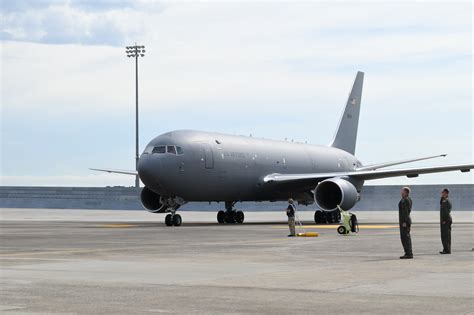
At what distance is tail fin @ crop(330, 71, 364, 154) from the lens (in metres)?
59.2

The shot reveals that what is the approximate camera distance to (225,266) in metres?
16.6

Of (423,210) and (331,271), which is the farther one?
(423,210)

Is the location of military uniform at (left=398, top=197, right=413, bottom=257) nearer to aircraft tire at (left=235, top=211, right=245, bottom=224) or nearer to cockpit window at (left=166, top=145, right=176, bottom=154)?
cockpit window at (left=166, top=145, right=176, bottom=154)

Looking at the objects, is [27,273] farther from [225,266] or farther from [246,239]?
[246,239]

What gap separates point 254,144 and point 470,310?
35370 millimetres

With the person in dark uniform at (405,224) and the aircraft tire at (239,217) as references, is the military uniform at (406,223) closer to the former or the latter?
the person in dark uniform at (405,224)

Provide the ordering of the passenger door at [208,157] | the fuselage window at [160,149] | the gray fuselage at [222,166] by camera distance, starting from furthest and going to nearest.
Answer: the passenger door at [208,157]
the fuselage window at [160,149]
the gray fuselage at [222,166]

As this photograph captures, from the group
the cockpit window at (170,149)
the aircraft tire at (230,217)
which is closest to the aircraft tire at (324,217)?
the aircraft tire at (230,217)

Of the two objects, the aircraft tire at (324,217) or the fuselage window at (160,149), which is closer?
the fuselage window at (160,149)

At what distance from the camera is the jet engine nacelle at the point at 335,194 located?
40875mm

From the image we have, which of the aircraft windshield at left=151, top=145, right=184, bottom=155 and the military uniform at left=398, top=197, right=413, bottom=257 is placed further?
the aircraft windshield at left=151, top=145, right=184, bottom=155

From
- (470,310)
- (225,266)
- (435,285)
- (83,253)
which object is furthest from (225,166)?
(470,310)

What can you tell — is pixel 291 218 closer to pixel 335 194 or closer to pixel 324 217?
pixel 335 194

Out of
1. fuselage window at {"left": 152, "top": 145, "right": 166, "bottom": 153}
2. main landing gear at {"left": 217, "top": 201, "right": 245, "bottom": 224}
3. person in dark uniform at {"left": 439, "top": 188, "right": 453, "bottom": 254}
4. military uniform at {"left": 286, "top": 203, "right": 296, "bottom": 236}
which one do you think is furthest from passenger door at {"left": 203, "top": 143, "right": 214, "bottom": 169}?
person in dark uniform at {"left": 439, "top": 188, "right": 453, "bottom": 254}
